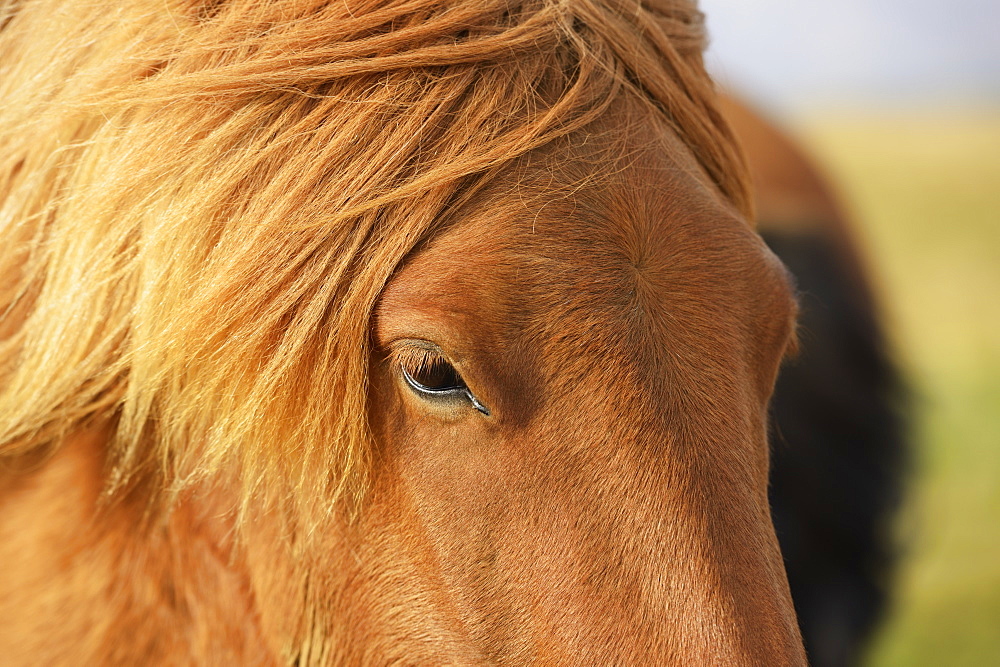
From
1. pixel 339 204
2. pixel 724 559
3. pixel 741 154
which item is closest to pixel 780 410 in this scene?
pixel 741 154

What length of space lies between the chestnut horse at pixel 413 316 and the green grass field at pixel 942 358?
271cm

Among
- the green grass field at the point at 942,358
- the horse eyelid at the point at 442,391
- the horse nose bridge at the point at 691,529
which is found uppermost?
the horse eyelid at the point at 442,391

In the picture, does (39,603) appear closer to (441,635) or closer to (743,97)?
(441,635)

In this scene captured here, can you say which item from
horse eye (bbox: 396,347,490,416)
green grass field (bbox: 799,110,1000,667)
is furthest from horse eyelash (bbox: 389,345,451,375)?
green grass field (bbox: 799,110,1000,667)

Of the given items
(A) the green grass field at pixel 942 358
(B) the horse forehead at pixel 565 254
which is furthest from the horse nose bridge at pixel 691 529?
(A) the green grass field at pixel 942 358

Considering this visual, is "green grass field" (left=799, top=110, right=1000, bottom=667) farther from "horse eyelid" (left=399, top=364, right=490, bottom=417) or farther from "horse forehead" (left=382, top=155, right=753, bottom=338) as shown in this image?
"horse eyelid" (left=399, top=364, right=490, bottom=417)

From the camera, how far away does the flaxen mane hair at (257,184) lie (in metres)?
1.25

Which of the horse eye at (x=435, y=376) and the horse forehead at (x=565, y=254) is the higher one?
the horse forehead at (x=565, y=254)

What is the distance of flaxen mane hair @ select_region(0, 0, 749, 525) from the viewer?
1246 millimetres

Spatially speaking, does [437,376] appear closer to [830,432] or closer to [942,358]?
[830,432]

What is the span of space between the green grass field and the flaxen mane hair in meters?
2.91

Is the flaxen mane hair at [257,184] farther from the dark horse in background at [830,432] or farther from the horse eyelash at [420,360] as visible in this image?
the dark horse in background at [830,432]

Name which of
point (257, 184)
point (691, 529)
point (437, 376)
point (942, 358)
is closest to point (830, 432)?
point (691, 529)

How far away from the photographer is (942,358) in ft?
28.0
